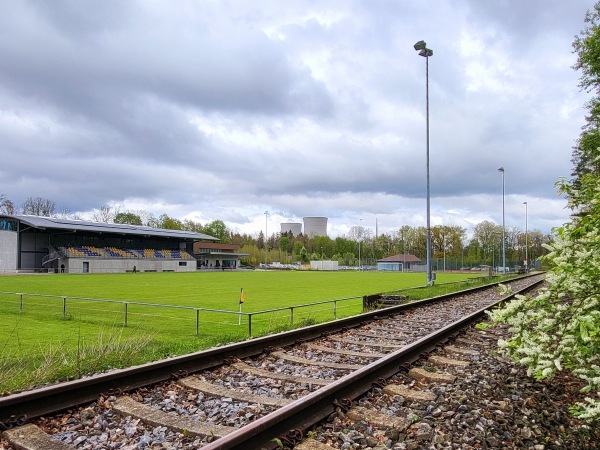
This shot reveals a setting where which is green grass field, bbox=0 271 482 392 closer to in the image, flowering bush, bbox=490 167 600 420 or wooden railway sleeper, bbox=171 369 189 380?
wooden railway sleeper, bbox=171 369 189 380

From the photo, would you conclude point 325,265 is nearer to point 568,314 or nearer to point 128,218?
point 128,218

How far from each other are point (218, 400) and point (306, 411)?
1208 mm

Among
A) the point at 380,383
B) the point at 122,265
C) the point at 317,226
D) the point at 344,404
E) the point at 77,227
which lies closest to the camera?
the point at 344,404

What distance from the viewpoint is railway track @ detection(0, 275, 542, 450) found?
4133mm

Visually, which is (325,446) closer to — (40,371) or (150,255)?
(40,371)

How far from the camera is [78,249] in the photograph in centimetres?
7344

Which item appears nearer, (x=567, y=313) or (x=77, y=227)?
(x=567, y=313)

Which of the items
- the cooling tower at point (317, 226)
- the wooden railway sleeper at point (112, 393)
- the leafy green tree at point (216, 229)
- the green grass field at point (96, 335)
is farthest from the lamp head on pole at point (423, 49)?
the cooling tower at point (317, 226)

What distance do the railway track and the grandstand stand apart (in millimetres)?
68281

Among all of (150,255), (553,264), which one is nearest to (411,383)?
(553,264)

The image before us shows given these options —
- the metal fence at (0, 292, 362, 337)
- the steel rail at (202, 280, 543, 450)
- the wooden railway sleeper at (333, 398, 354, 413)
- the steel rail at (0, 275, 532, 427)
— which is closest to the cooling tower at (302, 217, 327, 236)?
the metal fence at (0, 292, 362, 337)

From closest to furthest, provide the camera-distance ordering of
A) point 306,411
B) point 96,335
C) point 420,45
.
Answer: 1. point 306,411
2. point 96,335
3. point 420,45

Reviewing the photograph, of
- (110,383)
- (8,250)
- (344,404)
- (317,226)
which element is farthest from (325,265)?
(344,404)

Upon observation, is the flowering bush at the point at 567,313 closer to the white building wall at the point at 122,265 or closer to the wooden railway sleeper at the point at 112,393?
the wooden railway sleeper at the point at 112,393
